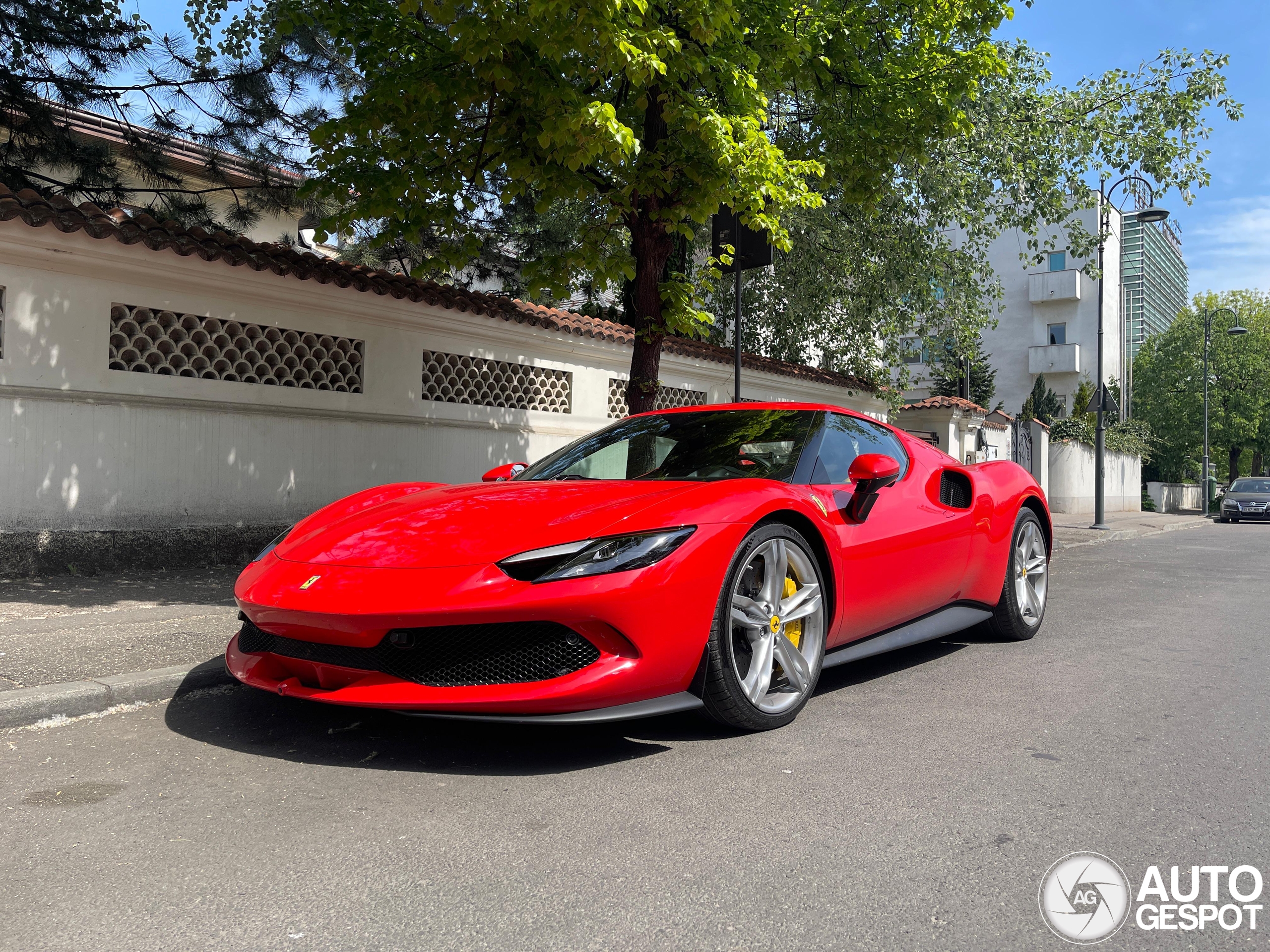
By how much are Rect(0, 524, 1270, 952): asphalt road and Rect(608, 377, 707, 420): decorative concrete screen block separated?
25.8 feet

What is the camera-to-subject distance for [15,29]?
9.35m

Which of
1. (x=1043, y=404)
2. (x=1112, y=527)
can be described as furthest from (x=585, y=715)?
(x=1043, y=404)

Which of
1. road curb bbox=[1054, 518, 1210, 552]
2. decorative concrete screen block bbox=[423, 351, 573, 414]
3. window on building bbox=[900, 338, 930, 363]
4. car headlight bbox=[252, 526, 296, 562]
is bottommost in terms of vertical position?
road curb bbox=[1054, 518, 1210, 552]

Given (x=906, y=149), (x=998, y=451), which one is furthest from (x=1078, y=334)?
(x=906, y=149)

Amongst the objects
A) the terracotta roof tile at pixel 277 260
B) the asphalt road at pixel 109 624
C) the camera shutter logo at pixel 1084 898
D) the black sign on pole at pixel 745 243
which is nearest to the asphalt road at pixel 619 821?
the camera shutter logo at pixel 1084 898

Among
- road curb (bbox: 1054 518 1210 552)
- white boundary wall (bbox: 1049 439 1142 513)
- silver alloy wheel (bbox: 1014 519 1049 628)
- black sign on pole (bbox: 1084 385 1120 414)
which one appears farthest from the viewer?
white boundary wall (bbox: 1049 439 1142 513)

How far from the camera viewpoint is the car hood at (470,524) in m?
3.26

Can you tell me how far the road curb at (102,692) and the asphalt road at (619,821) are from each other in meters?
0.11

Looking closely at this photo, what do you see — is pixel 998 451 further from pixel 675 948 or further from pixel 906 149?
pixel 675 948

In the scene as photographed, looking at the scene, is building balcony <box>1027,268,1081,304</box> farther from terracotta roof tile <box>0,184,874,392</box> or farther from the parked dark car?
terracotta roof tile <box>0,184,874,392</box>

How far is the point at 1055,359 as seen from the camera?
155 ft

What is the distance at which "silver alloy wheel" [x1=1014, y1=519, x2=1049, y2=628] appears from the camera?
18.6 feet

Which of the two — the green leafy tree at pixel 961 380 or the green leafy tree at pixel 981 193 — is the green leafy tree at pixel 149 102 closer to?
the green leafy tree at pixel 981 193

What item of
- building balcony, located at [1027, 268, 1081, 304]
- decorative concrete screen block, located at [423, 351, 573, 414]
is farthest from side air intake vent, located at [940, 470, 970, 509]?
building balcony, located at [1027, 268, 1081, 304]
